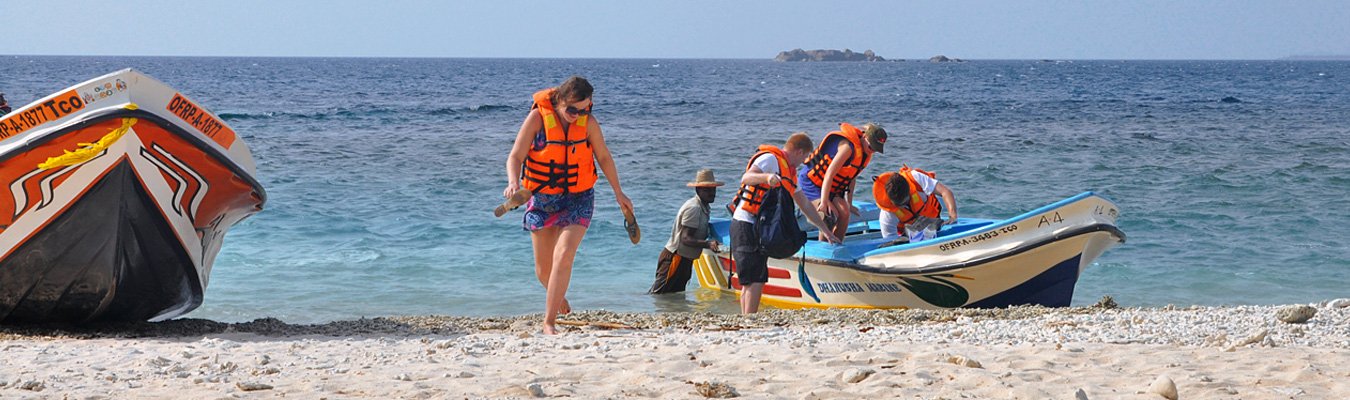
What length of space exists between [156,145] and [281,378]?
190 cm

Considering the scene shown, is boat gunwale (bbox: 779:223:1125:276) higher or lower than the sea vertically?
higher

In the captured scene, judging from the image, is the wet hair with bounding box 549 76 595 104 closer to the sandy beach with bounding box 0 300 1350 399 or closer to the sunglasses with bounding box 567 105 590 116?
the sunglasses with bounding box 567 105 590 116

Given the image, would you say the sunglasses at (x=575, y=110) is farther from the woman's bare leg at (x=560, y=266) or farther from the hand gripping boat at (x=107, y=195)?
the hand gripping boat at (x=107, y=195)

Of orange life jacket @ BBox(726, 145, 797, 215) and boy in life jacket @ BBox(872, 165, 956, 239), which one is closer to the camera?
orange life jacket @ BBox(726, 145, 797, 215)

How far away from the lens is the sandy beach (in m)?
4.58

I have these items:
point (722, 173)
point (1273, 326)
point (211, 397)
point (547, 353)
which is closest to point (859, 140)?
point (1273, 326)

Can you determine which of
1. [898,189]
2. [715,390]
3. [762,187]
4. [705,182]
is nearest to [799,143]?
[762,187]

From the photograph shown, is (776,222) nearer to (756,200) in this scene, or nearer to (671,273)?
(756,200)

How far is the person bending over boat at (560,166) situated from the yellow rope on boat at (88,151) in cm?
179

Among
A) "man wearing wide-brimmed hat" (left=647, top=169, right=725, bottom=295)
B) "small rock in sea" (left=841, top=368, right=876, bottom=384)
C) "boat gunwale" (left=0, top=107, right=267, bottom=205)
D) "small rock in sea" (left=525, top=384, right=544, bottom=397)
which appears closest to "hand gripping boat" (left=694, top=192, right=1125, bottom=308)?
"man wearing wide-brimmed hat" (left=647, top=169, right=725, bottom=295)

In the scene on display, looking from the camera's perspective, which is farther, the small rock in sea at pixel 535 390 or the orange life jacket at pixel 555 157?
the orange life jacket at pixel 555 157

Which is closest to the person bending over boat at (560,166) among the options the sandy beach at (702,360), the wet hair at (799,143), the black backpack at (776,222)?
the sandy beach at (702,360)

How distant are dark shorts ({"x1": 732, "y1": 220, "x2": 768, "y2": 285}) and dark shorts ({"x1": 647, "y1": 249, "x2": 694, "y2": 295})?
7.30ft

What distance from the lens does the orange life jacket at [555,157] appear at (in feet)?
19.5
